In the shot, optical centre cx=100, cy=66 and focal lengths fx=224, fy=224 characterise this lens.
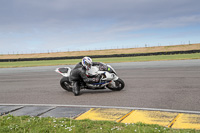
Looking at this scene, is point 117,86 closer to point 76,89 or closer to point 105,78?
point 105,78

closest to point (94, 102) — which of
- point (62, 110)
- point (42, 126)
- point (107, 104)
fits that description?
point (107, 104)

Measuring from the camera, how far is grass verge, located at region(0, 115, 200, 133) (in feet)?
15.1

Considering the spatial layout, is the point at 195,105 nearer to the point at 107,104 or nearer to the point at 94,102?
the point at 107,104

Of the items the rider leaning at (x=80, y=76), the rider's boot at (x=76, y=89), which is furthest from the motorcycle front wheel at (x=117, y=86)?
the rider's boot at (x=76, y=89)

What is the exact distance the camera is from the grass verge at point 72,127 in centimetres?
460

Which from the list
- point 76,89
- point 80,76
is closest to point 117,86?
point 80,76

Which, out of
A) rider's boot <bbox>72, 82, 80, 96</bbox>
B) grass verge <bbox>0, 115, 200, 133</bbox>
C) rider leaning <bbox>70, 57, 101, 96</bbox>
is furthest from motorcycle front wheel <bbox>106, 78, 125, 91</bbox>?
grass verge <bbox>0, 115, 200, 133</bbox>

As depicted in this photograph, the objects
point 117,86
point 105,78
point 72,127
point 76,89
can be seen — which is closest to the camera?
point 72,127

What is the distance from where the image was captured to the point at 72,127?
488 cm

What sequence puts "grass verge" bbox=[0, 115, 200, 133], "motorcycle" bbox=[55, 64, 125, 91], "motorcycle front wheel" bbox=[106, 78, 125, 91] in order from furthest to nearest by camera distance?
"motorcycle front wheel" bbox=[106, 78, 125, 91], "motorcycle" bbox=[55, 64, 125, 91], "grass verge" bbox=[0, 115, 200, 133]

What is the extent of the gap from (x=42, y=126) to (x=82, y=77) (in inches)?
166

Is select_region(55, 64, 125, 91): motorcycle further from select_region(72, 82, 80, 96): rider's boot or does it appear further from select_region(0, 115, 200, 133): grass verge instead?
select_region(0, 115, 200, 133): grass verge

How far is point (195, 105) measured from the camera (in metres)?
6.79

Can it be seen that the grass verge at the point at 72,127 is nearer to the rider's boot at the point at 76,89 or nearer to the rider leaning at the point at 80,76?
the rider's boot at the point at 76,89
